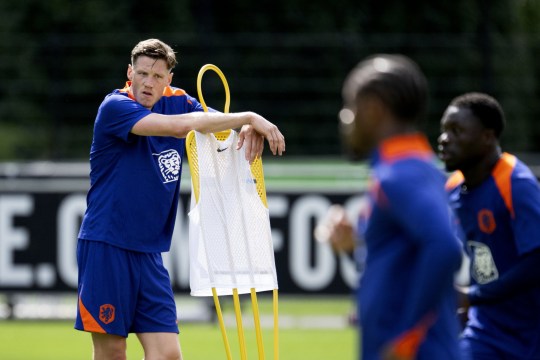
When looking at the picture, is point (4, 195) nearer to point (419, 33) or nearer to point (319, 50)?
point (319, 50)

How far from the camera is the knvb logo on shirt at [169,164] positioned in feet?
19.9

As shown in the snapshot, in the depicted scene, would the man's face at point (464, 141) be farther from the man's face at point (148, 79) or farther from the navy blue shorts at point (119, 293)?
the navy blue shorts at point (119, 293)

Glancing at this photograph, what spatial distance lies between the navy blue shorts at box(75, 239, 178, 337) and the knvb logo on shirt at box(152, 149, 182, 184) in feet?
1.41

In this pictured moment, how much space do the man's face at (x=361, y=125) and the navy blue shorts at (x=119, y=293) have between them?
2.41m

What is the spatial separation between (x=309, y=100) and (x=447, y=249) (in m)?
14.8

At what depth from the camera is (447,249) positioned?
Result: 11.9 feet

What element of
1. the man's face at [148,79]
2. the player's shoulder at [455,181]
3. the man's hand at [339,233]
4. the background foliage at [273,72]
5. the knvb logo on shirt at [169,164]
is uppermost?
the man's face at [148,79]

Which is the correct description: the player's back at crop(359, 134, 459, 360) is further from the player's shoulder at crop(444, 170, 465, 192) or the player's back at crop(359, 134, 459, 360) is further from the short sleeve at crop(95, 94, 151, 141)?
the short sleeve at crop(95, 94, 151, 141)

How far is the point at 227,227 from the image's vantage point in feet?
19.1

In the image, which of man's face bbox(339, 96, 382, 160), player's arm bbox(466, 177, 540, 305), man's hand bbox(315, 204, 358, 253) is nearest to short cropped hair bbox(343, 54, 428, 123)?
man's face bbox(339, 96, 382, 160)

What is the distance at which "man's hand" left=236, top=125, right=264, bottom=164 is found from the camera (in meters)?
5.77

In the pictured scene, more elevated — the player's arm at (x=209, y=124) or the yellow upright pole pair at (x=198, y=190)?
the player's arm at (x=209, y=124)

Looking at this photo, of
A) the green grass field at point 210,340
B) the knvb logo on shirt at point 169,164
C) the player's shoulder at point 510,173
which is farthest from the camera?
the green grass field at point 210,340

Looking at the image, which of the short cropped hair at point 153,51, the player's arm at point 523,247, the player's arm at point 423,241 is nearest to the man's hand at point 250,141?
the short cropped hair at point 153,51
